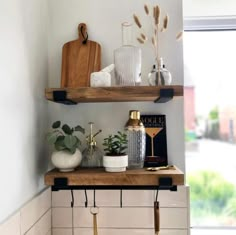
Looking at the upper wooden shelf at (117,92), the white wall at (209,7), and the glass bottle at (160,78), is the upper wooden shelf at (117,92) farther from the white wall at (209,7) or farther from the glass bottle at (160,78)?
the white wall at (209,7)

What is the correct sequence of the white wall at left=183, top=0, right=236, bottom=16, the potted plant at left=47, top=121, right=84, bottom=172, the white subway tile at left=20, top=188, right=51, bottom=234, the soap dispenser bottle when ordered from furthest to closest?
the white wall at left=183, top=0, right=236, bottom=16 < the soap dispenser bottle < the potted plant at left=47, top=121, right=84, bottom=172 < the white subway tile at left=20, top=188, right=51, bottom=234

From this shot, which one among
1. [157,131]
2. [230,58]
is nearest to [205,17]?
[230,58]

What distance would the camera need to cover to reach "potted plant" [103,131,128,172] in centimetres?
116

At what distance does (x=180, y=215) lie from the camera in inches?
51.6

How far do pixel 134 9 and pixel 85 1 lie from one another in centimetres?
23

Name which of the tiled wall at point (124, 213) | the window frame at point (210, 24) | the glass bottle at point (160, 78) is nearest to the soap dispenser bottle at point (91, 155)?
the tiled wall at point (124, 213)

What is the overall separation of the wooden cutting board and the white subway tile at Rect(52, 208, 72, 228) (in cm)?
55

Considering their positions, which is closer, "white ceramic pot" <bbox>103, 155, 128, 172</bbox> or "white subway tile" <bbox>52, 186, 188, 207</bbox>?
"white ceramic pot" <bbox>103, 155, 128, 172</bbox>

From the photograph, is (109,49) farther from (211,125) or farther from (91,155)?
(211,125)

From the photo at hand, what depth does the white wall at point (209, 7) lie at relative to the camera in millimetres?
1521

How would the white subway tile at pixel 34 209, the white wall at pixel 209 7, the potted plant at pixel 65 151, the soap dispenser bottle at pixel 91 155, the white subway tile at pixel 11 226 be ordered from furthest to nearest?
the white wall at pixel 209 7, the soap dispenser bottle at pixel 91 155, the potted plant at pixel 65 151, the white subway tile at pixel 34 209, the white subway tile at pixel 11 226

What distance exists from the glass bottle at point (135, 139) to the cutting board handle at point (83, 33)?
A: 0.39 metres

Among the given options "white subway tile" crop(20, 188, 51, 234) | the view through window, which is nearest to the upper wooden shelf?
"white subway tile" crop(20, 188, 51, 234)

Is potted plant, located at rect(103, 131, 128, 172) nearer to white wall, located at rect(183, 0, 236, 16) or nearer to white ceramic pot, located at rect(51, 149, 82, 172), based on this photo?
white ceramic pot, located at rect(51, 149, 82, 172)
